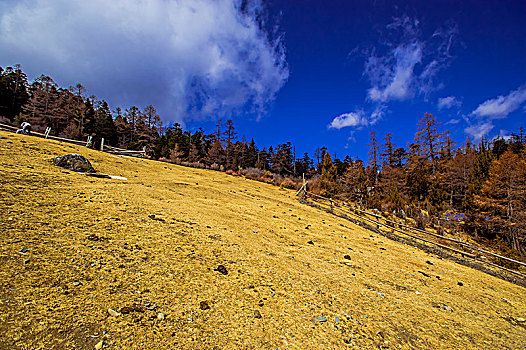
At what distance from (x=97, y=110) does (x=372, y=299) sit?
213 ft

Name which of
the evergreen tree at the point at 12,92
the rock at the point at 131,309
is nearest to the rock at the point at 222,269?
the rock at the point at 131,309

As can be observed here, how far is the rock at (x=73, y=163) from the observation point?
24.0 ft

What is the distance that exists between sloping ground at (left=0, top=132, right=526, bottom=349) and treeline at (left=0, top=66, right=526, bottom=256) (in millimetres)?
15375

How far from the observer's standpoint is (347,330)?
2443mm

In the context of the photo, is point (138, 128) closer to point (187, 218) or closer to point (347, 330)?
point (187, 218)

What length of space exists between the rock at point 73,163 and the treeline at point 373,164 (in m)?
17.5

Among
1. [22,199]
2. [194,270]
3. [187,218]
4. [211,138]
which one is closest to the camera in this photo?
[194,270]

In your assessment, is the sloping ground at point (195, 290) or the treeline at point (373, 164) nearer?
the sloping ground at point (195, 290)

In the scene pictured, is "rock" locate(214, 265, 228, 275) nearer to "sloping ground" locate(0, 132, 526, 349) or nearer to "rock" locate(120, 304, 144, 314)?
"sloping ground" locate(0, 132, 526, 349)

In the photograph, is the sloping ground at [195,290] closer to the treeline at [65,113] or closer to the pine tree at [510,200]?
the pine tree at [510,200]

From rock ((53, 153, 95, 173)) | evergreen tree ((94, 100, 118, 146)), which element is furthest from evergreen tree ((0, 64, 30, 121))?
rock ((53, 153, 95, 173))

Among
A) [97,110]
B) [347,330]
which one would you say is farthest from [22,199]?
[97,110]

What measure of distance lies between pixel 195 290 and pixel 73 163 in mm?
8331

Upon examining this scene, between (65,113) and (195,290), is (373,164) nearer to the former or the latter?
(195,290)
